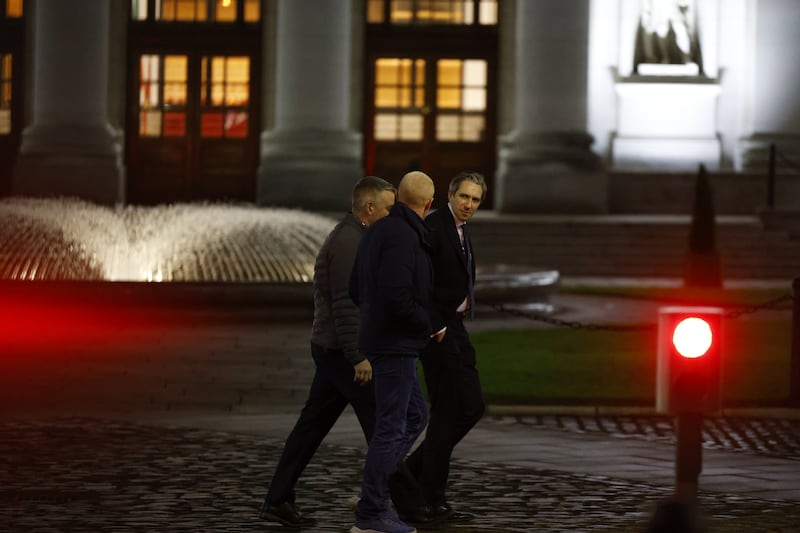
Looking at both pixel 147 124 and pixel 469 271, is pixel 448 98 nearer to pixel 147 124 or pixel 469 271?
pixel 147 124

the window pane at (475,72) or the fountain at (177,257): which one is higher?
the window pane at (475,72)

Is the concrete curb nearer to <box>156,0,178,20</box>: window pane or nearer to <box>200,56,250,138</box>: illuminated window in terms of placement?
<box>200,56,250,138</box>: illuminated window

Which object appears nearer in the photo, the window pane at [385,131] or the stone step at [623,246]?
the stone step at [623,246]

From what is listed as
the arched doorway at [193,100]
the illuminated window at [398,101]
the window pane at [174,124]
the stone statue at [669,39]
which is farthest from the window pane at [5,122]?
the stone statue at [669,39]

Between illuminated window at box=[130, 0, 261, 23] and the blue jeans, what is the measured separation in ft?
97.8

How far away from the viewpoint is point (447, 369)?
9.30 m

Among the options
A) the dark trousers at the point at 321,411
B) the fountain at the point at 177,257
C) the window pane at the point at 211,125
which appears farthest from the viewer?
the window pane at the point at 211,125

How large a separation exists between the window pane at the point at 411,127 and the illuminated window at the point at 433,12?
6.55 ft

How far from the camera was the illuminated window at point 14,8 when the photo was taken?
3841 cm

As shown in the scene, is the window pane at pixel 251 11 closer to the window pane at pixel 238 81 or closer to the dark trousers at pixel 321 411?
the window pane at pixel 238 81

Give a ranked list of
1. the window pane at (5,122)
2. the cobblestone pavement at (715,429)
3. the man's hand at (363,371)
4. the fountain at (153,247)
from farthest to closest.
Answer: the window pane at (5,122) < the fountain at (153,247) < the cobblestone pavement at (715,429) < the man's hand at (363,371)

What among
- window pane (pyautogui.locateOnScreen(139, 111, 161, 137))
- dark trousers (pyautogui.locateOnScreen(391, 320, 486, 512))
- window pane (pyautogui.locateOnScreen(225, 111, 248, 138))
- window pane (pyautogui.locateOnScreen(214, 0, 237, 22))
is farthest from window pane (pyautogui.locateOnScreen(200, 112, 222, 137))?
dark trousers (pyautogui.locateOnScreen(391, 320, 486, 512))

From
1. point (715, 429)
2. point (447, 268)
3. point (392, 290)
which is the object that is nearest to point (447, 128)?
point (715, 429)

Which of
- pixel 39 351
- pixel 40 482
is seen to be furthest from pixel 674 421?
pixel 39 351
